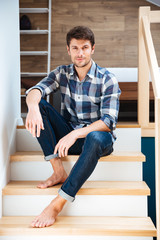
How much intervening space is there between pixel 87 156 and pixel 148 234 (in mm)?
498

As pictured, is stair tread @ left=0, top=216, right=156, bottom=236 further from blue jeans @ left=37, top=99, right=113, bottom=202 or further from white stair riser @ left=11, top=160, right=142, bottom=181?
white stair riser @ left=11, top=160, right=142, bottom=181

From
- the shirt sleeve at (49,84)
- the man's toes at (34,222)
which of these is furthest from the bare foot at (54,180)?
the shirt sleeve at (49,84)

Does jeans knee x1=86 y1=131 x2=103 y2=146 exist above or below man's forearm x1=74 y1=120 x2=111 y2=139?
below

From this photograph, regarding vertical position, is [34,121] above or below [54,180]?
above

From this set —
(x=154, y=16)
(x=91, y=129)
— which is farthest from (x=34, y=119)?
(x=154, y=16)

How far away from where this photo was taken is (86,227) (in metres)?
1.61

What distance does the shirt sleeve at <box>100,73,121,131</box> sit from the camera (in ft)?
5.90

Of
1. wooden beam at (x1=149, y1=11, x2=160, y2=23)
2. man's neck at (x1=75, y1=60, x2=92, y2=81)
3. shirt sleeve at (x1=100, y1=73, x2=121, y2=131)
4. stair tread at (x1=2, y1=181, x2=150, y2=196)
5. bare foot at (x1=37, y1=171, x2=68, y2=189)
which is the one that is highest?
wooden beam at (x1=149, y1=11, x2=160, y2=23)

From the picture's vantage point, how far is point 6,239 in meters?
1.61

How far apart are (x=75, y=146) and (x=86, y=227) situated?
51 centimetres

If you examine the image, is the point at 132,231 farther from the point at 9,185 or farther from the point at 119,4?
the point at 119,4

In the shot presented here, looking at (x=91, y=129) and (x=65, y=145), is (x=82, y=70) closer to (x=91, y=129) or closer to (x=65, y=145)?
(x=91, y=129)

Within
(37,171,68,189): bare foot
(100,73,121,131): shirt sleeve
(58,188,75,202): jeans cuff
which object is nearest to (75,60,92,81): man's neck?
(100,73,121,131): shirt sleeve

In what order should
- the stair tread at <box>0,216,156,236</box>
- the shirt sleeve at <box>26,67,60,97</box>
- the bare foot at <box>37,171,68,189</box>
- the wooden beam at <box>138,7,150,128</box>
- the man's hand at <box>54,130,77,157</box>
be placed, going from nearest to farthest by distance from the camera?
the stair tread at <box>0,216,156,236</box>
the man's hand at <box>54,130,77,157</box>
the bare foot at <box>37,171,68,189</box>
the shirt sleeve at <box>26,67,60,97</box>
the wooden beam at <box>138,7,150,128</box>
